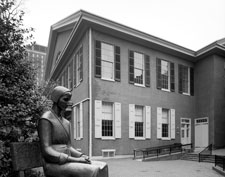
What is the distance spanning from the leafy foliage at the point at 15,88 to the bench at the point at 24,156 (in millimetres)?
2004

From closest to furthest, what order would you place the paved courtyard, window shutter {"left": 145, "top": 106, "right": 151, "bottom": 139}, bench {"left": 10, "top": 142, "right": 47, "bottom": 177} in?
bench {"left": 10, "top": 142, "right": 47, "bottom": 177}, the paved courtyard, window shutter {"left": 145, "top": 106, "right": 151, "bottom": 139}

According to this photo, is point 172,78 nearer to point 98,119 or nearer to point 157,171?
point 98,119

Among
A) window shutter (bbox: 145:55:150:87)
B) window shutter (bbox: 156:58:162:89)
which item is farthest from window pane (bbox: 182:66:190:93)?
window shutter (bbox: 145:55:150:87)

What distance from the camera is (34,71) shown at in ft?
23.5

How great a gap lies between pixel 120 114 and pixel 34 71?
33.0 feet

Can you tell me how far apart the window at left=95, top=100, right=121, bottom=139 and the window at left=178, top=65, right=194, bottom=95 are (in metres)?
7.76

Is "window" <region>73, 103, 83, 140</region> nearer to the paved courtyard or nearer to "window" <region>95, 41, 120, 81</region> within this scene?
"window" <region>95, 41, 120, 81</region>

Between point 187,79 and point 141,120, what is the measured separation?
6.81 metres

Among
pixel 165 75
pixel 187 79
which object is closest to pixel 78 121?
pixel 165 75

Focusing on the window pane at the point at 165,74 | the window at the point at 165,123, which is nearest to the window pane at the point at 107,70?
the window pane at the point at 165,74

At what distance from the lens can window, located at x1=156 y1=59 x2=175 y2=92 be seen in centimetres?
1942

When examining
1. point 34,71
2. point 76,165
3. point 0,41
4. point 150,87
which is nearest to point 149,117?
point 150,87

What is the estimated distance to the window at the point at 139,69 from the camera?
693 inches

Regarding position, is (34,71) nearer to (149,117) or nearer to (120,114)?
(120,114)
